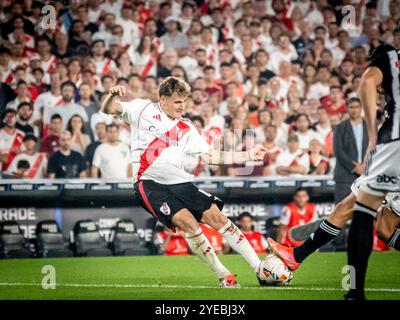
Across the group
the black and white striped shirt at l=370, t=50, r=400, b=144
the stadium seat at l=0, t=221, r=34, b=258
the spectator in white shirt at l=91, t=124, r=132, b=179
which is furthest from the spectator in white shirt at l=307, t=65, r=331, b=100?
the black and white striped shirt at l=370, t=50, r=400, b=144

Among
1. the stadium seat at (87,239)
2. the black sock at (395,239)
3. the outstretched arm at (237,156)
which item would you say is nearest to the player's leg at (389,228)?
the black sock at (395,239)

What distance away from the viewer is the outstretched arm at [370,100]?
730 centimetres

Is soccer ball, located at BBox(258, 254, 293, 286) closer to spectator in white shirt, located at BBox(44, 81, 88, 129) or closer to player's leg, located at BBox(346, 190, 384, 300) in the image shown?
player's leg, located at BBox(346, 190, 384, 300)

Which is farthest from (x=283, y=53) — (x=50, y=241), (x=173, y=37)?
(x=50, y=241)

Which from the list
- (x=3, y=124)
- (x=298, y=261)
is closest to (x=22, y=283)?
(x=298, y=261)

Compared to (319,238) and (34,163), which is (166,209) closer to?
(319,238)

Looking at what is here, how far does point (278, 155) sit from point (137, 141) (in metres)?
6.27

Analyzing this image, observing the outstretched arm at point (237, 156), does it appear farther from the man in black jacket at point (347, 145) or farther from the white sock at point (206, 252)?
the man in black jacket at point (347, 145)

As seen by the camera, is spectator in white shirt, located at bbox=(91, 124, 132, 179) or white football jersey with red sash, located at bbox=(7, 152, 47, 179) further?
spectator in white shirt, located at bbox=(91, 124, 132, 179)

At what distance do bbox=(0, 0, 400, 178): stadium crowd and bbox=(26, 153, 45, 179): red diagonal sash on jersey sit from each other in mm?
17

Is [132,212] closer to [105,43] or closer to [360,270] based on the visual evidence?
[105,43]

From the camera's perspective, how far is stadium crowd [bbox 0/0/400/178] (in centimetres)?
1508

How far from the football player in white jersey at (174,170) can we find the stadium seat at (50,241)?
196 inches
